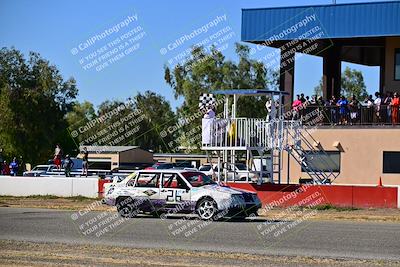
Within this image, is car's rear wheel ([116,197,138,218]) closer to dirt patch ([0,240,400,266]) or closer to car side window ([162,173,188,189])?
car side window ([162,173,188,189])

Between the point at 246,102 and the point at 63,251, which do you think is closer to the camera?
the point at 63,251

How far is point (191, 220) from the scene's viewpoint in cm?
2386

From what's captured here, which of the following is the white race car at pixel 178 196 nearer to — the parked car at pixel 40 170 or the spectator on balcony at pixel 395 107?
the spectator on balcony at pixel 395 107

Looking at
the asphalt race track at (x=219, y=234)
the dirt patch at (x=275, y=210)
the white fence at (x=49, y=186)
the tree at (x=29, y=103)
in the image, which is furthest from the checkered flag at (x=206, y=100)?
the tree at (x=29, y=103)

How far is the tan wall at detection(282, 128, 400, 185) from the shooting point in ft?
114

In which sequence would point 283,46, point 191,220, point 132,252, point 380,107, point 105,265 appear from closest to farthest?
point 105,265 < point 132,252 < point 191,220 < point 380,107 < point 283,46

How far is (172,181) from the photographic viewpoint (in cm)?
2481

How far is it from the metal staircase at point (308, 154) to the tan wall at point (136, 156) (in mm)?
38898

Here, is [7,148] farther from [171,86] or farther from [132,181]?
[132,181]

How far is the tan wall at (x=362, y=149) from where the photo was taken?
34625 millimetres

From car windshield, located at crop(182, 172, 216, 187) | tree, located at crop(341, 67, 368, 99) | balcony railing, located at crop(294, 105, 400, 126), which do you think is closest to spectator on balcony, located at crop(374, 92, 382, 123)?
balcony railing, located at crop(294, 105, 400, 126)

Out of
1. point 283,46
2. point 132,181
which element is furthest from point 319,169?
point 132,181

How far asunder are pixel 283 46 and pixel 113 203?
50.0 ft

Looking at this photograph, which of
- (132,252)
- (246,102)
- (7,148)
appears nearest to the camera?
(132,252)
